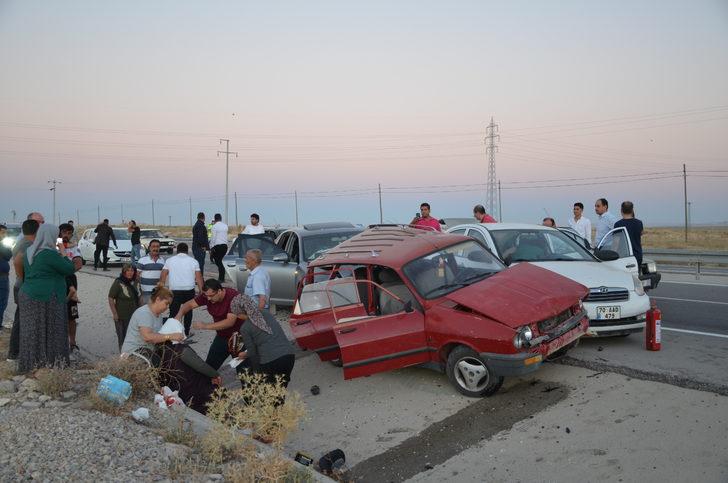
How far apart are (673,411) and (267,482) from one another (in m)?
3.85

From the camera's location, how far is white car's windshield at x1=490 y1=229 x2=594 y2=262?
9.22 metres

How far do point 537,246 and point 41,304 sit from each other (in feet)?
22.2

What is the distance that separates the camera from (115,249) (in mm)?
24469

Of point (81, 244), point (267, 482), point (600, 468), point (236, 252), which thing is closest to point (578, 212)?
point (236, 252)

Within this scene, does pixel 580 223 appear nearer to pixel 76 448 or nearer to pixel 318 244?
pixel 318 244

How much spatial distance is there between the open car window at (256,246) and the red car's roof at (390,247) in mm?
3631

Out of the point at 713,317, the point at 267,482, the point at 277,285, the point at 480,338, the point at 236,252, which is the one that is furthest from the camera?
the point at 236,252

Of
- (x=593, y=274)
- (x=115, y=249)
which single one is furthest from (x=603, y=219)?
(x=115, y=249)

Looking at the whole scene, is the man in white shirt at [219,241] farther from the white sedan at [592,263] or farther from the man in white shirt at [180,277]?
the white sedan at [592,263]

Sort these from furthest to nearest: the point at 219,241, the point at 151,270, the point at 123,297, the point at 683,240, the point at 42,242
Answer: the point at 683,240, the point at 219,241, the point at 151,270, the point at 123,297, the point at 42,242

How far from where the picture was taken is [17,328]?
8.30m

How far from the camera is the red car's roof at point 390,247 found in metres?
7.45

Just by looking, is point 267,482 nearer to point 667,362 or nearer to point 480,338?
point 480,338

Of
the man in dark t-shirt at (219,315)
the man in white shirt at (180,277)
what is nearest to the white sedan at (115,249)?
the man in white shirt at (180,277)
